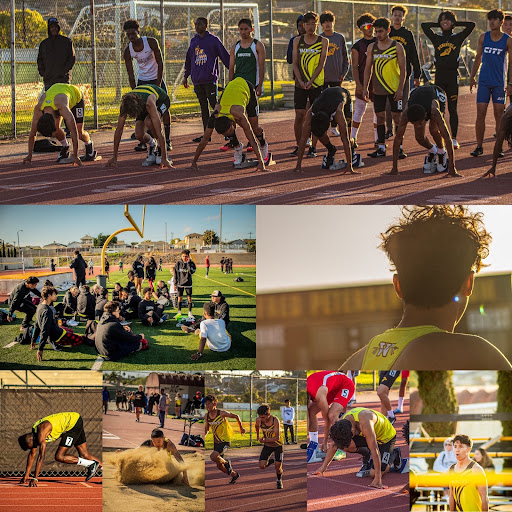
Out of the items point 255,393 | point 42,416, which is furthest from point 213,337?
point 42,416

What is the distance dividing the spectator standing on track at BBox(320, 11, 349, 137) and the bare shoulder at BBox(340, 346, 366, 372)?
5.66 meters

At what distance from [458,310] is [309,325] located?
4.43 ft

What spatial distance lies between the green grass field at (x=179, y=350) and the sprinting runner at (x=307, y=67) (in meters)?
4.46

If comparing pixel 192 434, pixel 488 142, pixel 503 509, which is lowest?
pixel 503 509

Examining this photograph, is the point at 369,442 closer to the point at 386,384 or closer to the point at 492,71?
the point at 386,384

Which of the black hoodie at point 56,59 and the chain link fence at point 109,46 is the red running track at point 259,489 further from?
the chain link fence at point 109,46

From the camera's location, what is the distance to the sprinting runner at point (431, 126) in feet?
40.8

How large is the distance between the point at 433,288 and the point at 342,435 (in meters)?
1.56

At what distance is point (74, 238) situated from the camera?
10.3 metres

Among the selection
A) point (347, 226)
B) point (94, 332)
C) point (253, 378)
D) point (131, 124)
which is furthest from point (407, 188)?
point (131, 124)

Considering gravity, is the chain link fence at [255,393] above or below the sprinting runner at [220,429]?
above

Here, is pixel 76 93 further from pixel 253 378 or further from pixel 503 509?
pixel 503 509

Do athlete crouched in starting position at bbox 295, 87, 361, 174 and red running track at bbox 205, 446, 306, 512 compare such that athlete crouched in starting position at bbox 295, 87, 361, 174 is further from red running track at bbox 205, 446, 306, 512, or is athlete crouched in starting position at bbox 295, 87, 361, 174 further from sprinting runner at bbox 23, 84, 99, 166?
red running track at bbox 205, 446, 306, 512

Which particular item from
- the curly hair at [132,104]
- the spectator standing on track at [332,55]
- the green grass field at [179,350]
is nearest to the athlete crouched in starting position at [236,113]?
the curly hair at [132,104]
